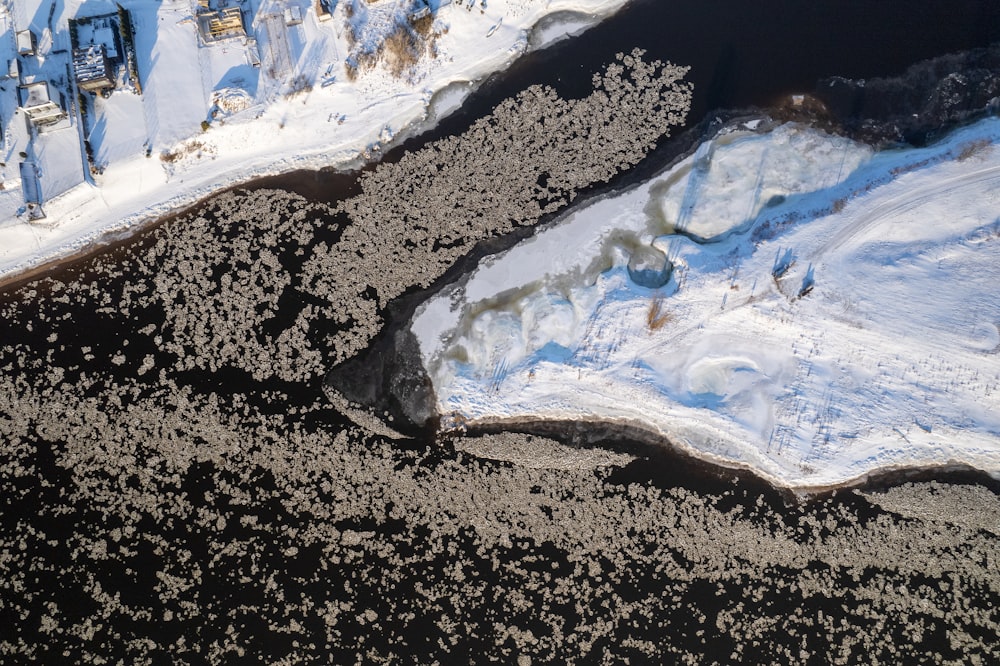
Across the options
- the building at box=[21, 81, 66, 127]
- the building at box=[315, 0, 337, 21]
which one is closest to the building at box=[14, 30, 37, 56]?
the building at box=[21, 81, 66, 127]

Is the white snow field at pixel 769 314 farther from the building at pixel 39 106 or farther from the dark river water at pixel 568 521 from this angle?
the building at pixel 39 106

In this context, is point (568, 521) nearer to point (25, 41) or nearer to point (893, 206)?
point (893, 206)

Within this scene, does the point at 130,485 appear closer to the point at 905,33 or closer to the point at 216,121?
the point at 216,121

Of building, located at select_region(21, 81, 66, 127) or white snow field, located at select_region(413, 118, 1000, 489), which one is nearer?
white snow field, located at select_region(413, 118, 1000, 489)

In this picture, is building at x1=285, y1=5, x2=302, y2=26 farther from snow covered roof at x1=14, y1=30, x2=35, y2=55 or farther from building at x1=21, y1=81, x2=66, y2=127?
snow covered roof at x1=14, y1=30, x2=35, y2=55

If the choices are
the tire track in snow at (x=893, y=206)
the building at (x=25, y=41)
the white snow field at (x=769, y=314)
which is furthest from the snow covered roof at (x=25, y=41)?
the tire track in snow at (x=893, y=206)

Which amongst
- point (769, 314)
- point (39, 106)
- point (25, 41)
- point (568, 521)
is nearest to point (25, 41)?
point (25, 41)
